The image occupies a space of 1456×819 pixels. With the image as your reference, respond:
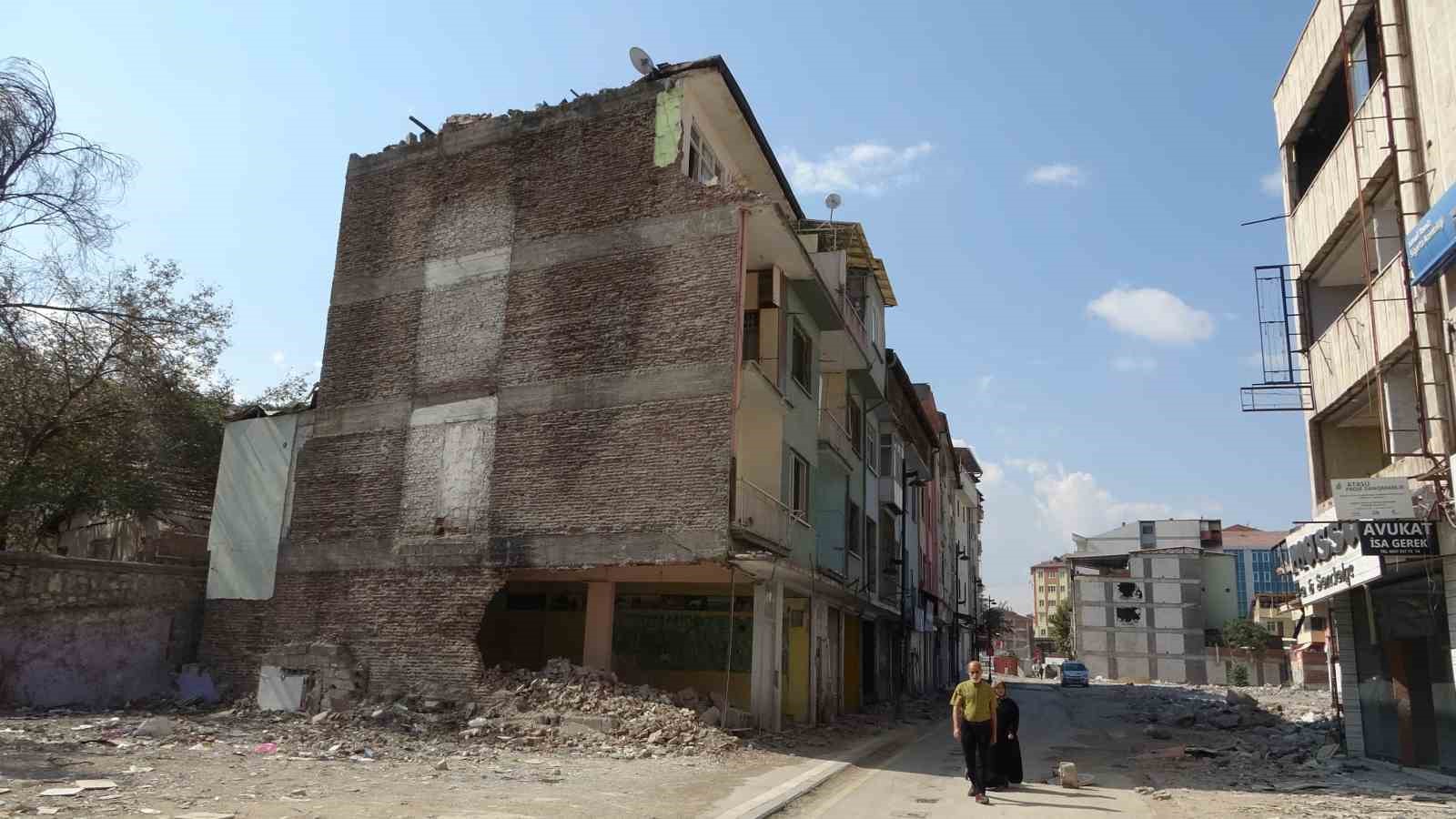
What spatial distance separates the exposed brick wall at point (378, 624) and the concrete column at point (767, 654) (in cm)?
488

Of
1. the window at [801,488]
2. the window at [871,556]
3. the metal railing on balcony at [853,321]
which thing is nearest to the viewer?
the window at [801,488]

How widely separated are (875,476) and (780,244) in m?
13.7

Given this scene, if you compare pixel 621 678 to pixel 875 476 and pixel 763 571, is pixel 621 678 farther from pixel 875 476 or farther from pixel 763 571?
pixel 875 476

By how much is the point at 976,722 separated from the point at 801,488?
36.0ft

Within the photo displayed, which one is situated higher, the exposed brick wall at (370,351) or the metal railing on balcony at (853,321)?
the metal railing on balcony at (853,321)

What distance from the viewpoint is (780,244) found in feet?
64.1

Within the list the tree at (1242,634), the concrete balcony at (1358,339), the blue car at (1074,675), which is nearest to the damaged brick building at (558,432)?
the concrete balcony at (1358,339)

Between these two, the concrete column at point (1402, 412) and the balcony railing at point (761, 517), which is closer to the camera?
the concrete column at point (1402, 412)

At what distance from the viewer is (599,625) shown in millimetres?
18453

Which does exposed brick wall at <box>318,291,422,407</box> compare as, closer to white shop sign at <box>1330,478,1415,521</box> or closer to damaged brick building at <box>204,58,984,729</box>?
damaged brick building at <box>204,58,984,729</box>

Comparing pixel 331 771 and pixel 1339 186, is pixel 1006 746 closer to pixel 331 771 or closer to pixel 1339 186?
pixel 331 771

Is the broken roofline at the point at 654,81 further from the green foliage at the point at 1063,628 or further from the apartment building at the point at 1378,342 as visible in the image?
the green foliage at the point at 1063,628

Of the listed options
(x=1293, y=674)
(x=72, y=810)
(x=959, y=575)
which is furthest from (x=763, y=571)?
(x=1293, y=674)

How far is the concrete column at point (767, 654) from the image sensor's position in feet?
58.0
